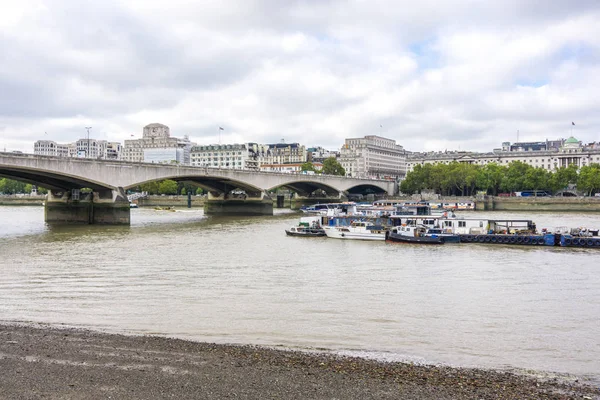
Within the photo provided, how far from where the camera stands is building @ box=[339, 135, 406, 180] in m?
170

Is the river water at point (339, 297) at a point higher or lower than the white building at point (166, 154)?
lower

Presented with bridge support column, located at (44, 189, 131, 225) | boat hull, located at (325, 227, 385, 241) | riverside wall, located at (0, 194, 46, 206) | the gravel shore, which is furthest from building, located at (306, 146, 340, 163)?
the gravel shore

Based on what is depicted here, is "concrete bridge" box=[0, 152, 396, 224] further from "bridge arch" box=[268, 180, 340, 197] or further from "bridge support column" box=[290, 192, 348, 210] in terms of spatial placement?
"bridge support column" box=[290, 192, 348, 210]

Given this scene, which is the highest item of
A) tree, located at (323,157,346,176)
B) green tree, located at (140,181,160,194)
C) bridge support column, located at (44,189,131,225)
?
tree, located at (323,157,346,176)

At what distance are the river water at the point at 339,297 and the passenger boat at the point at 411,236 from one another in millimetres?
3051

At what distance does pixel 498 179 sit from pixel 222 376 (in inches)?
4097

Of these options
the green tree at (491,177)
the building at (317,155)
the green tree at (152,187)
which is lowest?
the green tree at (152,187)

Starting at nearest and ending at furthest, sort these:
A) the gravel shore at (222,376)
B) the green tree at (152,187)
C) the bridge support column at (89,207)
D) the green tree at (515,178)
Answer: the gravel shore at (222,376) < the bridge support column at (89,207) < the green tree at (515,178) < the green tree at (152,187)

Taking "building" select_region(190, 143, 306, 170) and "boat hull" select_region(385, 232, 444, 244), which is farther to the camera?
"building" select_region(190, 143, 306, 170)

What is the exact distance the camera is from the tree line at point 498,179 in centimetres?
9956

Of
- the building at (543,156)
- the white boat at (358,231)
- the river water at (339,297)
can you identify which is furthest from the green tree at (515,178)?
the river water at (339,297)

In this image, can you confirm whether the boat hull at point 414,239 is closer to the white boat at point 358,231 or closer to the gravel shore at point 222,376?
the white boat at point 358,231

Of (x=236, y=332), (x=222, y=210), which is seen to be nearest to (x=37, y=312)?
(x=236, y=332)

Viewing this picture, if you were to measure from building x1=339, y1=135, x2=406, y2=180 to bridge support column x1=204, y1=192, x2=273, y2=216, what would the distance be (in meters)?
86.5
